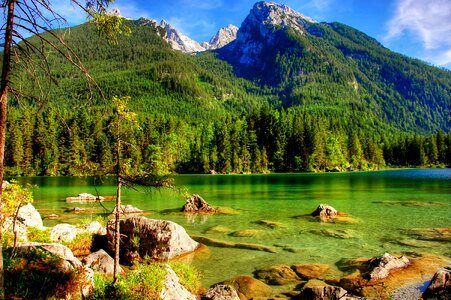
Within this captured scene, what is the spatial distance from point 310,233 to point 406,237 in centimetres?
613

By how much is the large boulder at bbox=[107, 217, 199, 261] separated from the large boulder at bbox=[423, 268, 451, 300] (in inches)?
471

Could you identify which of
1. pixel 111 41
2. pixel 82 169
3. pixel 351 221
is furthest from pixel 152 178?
pixel 351 221

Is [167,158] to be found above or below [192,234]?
above

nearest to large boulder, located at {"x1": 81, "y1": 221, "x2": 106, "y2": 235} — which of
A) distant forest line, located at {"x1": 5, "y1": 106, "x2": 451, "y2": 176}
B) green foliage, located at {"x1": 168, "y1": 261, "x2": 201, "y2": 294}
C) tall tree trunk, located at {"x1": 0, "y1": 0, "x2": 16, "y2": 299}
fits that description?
green foliage, located at {"x1": 168, "y1": 261, "x2": 201, "y2": 294}

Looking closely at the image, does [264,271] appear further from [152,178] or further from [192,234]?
[192,234]

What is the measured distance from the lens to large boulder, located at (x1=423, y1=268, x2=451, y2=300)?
34.9 ft

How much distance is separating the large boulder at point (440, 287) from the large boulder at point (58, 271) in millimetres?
10969

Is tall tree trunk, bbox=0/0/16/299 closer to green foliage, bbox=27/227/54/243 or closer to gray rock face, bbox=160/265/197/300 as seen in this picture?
gray rock face, bbox=160/265/197/300

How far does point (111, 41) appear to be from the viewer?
27.3 feet

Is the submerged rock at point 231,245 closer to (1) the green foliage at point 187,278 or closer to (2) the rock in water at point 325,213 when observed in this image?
(1) the green foliage at point 187,278

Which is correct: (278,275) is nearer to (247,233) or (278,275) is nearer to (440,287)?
(440,287)

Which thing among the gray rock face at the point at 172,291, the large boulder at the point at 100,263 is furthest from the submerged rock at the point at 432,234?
the large boulder at the point at 100,263

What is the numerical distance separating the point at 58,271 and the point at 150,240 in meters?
8.55

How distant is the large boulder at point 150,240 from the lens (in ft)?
59.6
